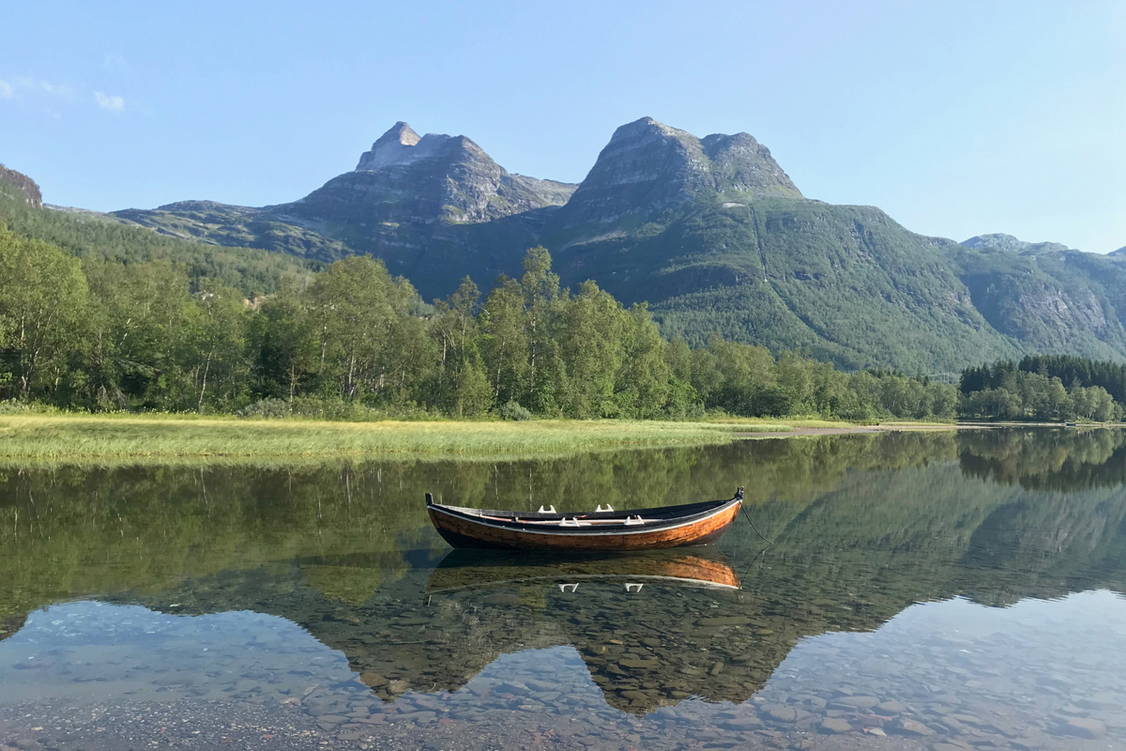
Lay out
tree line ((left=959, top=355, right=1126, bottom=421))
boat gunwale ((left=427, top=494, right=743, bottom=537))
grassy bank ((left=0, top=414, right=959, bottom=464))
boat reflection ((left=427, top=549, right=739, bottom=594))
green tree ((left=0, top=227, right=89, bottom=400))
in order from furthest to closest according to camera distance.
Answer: tree line ((left=959, top=355, right=1126, bottom=421)) < green tree ((left=0, top=227, right=89, bottom=400)) < grassy bank ((left=0, top=414, right=959, bottom=464)) < boat gunwale ((left=427, top=494, right=743, bottom=537)) < boat reflection ((left=427, top=549, right=739, bottom=594))

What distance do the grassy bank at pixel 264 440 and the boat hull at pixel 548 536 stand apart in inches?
1210

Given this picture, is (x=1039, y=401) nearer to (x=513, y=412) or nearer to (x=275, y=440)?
(x=513, y=412)

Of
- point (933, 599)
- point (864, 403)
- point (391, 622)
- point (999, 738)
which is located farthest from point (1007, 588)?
point (864, 403)

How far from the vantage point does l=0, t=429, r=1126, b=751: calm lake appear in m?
11.1

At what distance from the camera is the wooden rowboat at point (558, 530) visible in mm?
22047

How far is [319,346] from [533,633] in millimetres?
71872

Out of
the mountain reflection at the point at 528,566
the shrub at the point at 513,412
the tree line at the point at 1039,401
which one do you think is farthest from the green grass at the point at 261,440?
the tree line at the point at 1039,401

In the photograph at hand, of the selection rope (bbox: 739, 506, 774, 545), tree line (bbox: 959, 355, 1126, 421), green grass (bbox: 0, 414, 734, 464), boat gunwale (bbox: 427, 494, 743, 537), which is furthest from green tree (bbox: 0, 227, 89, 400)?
tree line (bbox: 959, 355, 1126, 421)

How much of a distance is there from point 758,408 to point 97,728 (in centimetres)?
13851

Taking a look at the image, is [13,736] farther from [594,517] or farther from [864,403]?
A: [864,403]

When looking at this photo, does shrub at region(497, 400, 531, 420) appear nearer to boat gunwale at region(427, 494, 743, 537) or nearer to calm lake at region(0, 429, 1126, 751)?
calm lake at region(0, 429, 1126, 751)

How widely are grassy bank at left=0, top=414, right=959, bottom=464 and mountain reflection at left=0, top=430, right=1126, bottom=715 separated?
708 centimetres

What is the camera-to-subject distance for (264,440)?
53.2 metres

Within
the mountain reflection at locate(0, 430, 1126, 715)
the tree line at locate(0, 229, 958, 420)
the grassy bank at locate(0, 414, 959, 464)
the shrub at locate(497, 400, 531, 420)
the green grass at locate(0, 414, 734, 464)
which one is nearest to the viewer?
the mountain reflection at locate(0, 430, 1126, 715)
